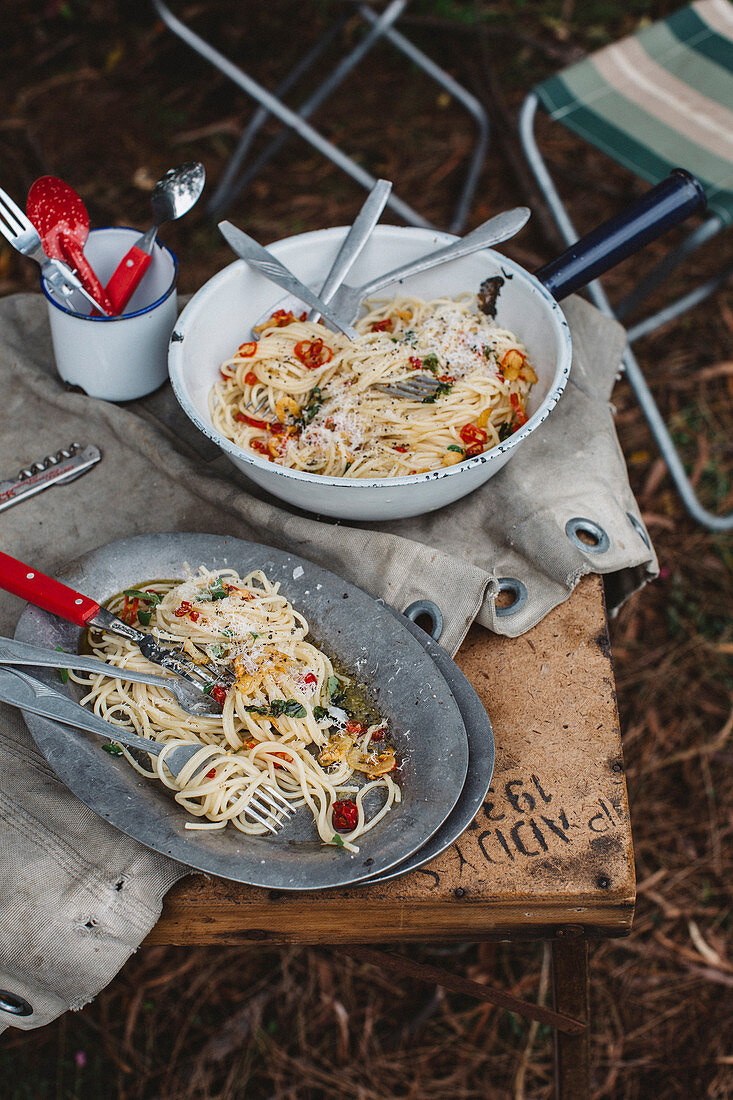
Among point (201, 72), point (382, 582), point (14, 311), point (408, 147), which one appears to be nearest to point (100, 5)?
point (201, 72)

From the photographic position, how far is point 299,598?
1864mm

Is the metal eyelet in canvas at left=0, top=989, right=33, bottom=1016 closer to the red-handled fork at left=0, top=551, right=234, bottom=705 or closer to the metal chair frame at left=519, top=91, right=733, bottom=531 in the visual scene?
the red-handled fork at left=0, top=551, right=234, bottom=705

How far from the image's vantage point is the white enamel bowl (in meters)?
1.83

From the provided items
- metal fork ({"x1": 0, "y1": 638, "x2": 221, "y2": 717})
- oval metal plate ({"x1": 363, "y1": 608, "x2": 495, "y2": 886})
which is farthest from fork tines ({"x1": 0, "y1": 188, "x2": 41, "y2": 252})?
oval metal plate ({"x1": 363, "y1": 608, "x2": 495, "y2": 886})

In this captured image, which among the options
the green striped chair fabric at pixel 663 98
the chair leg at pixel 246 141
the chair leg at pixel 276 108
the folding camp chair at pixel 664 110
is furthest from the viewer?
the chair leg at pixel 246 141

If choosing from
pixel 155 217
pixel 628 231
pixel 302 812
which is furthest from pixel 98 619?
pixel 628 231

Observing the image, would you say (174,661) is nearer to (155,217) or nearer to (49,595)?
(49,595)

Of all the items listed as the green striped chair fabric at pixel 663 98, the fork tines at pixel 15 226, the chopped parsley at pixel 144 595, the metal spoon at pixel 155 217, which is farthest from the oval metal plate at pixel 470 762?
the green striped chair fabric at pixel 663 98

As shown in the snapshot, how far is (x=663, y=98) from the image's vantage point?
366cm

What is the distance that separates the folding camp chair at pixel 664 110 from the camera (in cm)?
336

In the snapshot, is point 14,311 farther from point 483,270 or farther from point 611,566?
point 611,566

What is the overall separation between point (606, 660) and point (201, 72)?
5.08 m

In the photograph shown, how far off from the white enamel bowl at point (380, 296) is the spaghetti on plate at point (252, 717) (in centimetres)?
25

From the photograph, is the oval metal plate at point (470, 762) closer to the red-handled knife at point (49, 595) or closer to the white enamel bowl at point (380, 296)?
the white enamel bowl at point (380, 296)
